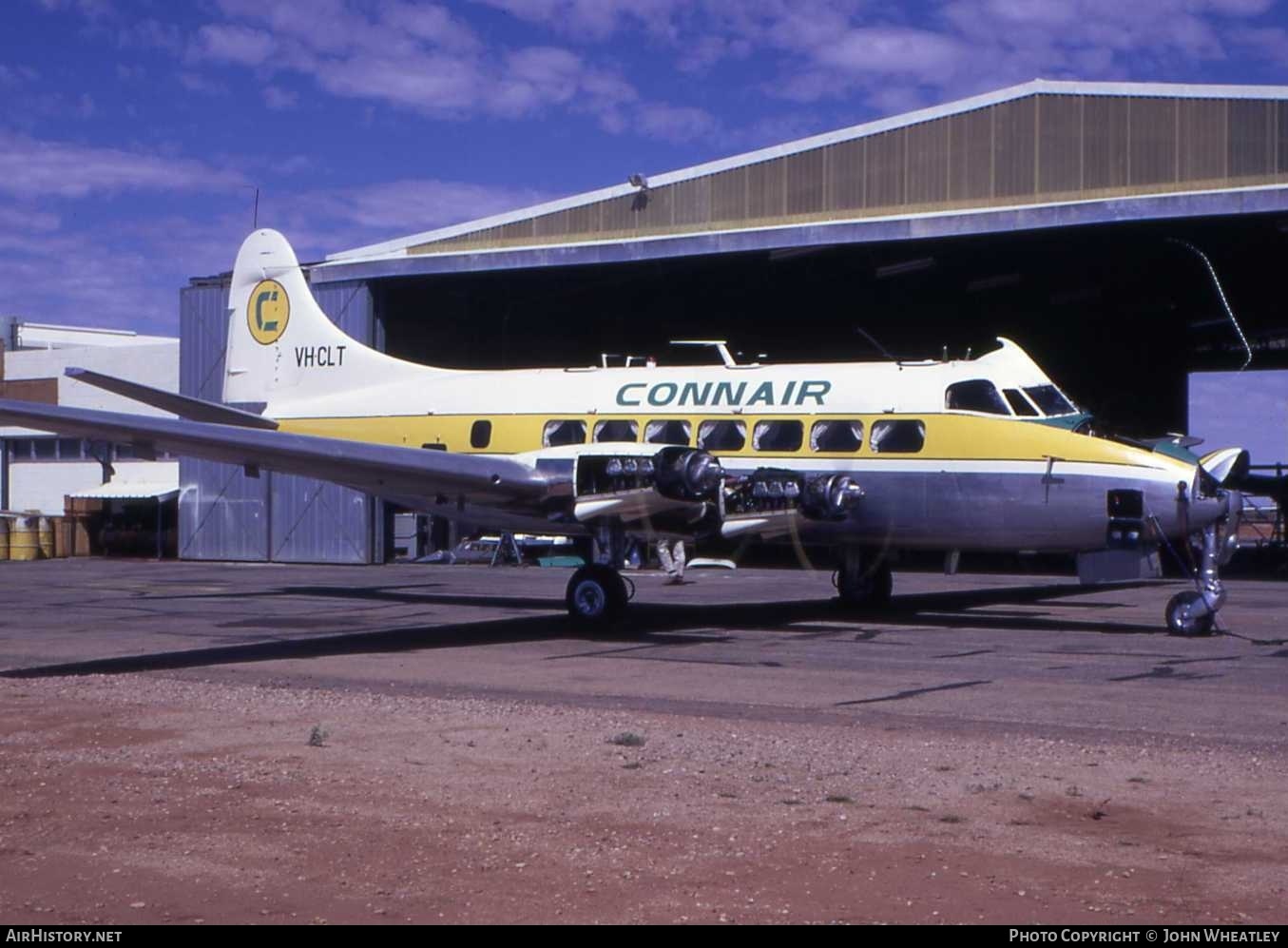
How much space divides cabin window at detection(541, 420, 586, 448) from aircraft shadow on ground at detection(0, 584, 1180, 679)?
2.58 meters

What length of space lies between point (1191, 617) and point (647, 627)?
7.03 meters

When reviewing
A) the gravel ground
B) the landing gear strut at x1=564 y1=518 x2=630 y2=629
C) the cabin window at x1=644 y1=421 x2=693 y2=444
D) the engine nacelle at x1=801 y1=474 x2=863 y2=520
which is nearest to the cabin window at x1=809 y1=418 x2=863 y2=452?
the engine nacelle at x1=801 y1=474 x2=863 y2=520

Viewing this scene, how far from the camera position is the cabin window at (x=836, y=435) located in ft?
62.2

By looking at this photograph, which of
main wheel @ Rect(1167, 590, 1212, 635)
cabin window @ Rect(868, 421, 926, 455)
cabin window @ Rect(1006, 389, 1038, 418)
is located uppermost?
cabin window @ Rect(1006, 389, 1038, 418)

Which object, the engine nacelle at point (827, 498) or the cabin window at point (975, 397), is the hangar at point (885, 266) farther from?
the engine nacelle at point (827, 498)

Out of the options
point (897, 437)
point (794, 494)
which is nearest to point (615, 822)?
point (794, 494)

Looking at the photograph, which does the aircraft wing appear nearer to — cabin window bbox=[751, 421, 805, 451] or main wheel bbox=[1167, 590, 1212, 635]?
cabin window bbox=[751, 421, 805, 451]

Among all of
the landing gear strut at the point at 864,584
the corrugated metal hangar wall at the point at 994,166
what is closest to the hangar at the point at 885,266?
the corrugated metal hangar wall at the point at 994,166

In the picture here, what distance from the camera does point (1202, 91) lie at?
28.5m

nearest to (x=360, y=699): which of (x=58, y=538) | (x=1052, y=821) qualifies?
(x=1052, y=821)

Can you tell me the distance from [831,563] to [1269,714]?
27.4 metres

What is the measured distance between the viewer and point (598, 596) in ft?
61.3

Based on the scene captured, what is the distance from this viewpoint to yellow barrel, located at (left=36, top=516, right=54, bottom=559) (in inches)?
1829

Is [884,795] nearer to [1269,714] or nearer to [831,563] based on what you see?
[1269,714]
